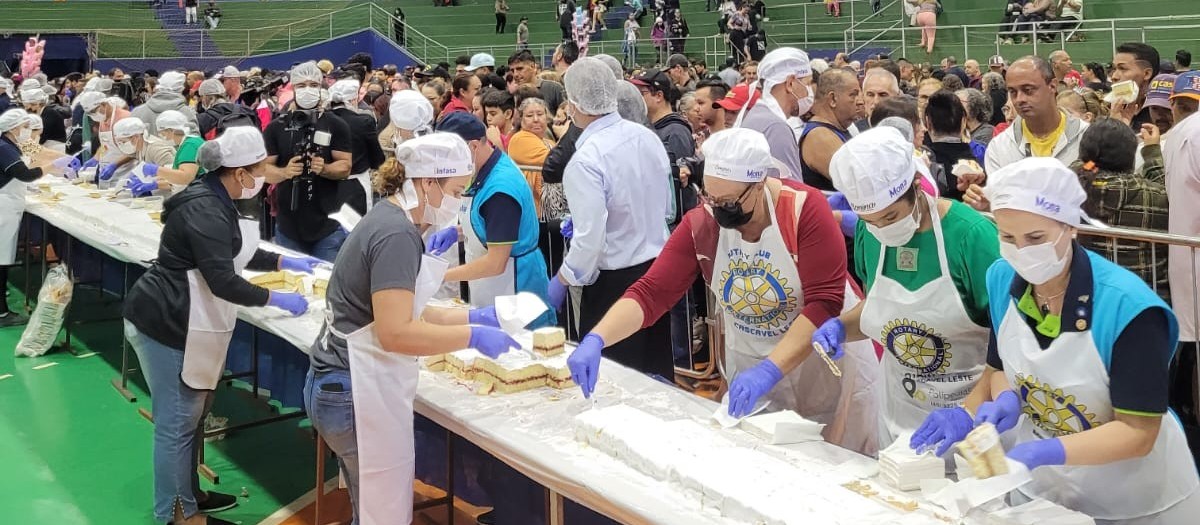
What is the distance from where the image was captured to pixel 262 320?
4.52m

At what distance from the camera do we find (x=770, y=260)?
10.5 ft

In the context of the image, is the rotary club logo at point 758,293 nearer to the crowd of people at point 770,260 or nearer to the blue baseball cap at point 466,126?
the crowd of people at point 770,260

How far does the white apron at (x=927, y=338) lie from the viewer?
9.04ft

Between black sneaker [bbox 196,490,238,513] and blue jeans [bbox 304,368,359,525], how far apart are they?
1.48 meters

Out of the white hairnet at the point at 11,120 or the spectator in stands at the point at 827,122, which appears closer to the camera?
the spectator in stands at the point at 827,122

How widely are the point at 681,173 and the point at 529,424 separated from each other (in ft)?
9.28

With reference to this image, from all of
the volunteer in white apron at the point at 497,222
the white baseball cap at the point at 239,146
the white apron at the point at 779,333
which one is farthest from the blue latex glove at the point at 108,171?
the white apron at the point at 779,333

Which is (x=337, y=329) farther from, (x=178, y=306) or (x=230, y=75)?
(x=230, y=75)

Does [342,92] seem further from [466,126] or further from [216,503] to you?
[216,503]

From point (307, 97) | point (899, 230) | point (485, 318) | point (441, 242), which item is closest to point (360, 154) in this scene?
point (307, 97)

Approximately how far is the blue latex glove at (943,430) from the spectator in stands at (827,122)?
2.11m

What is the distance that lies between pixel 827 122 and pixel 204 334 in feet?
9.01

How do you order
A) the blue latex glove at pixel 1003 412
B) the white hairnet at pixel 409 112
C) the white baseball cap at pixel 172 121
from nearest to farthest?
the blue latex glove at pixel 1003 412 < the white hairnet at pixel 409 112 < the white baseball cap at pixel 172 121

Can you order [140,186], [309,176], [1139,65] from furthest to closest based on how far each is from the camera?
[140,186] < [1139,65] < [309,176]
